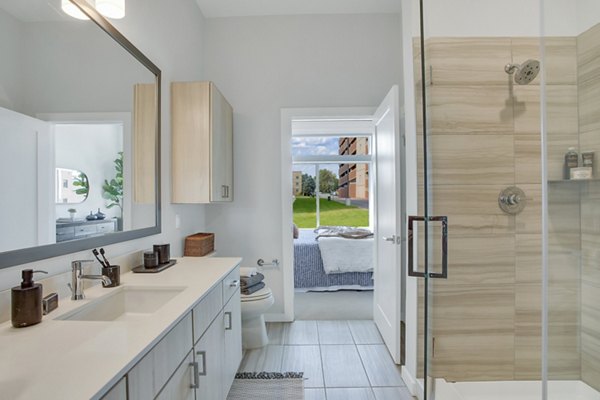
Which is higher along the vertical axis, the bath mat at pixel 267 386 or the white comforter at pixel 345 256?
the white comforter at pixel 345 256

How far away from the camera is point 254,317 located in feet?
7.97

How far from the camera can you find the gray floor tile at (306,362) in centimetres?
205

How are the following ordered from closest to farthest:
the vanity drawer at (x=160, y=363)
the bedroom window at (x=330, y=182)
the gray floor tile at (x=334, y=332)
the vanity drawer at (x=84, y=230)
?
the vanity drawer at (x=160, y=363), the vanity drawer at (x=84, y=230), the gray floor tile at (x=334, y=332), the bedroom window at (x=330, y=182)

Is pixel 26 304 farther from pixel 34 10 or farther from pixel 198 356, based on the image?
pixel 34 10

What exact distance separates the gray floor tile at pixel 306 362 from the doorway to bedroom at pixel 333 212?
43.2 inches

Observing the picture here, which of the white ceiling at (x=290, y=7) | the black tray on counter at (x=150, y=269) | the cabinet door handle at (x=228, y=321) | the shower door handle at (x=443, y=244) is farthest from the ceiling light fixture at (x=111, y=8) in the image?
the shower door handle at (x=443, y=244)

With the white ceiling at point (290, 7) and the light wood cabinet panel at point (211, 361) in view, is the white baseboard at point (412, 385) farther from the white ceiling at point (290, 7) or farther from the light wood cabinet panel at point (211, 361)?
the white ceiling at point (290, 7)

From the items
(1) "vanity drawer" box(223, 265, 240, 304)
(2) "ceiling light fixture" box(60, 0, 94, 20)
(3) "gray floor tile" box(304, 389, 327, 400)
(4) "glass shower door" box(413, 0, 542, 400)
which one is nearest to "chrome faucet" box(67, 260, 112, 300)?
(1) "vanity drawer" box(223, 265, 240, 304)

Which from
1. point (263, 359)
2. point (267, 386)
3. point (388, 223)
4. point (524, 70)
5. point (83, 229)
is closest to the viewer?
point (83, 229)

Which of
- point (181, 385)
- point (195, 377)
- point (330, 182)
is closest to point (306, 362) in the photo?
point (195, 377)

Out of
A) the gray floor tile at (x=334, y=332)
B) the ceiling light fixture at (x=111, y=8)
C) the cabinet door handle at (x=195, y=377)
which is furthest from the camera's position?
the gray floor tile at (x=334, y=332)

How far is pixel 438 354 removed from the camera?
1.73m

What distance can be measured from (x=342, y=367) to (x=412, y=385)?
496 millimetres

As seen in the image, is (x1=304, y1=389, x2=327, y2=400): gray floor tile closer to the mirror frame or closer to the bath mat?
the bath mat
